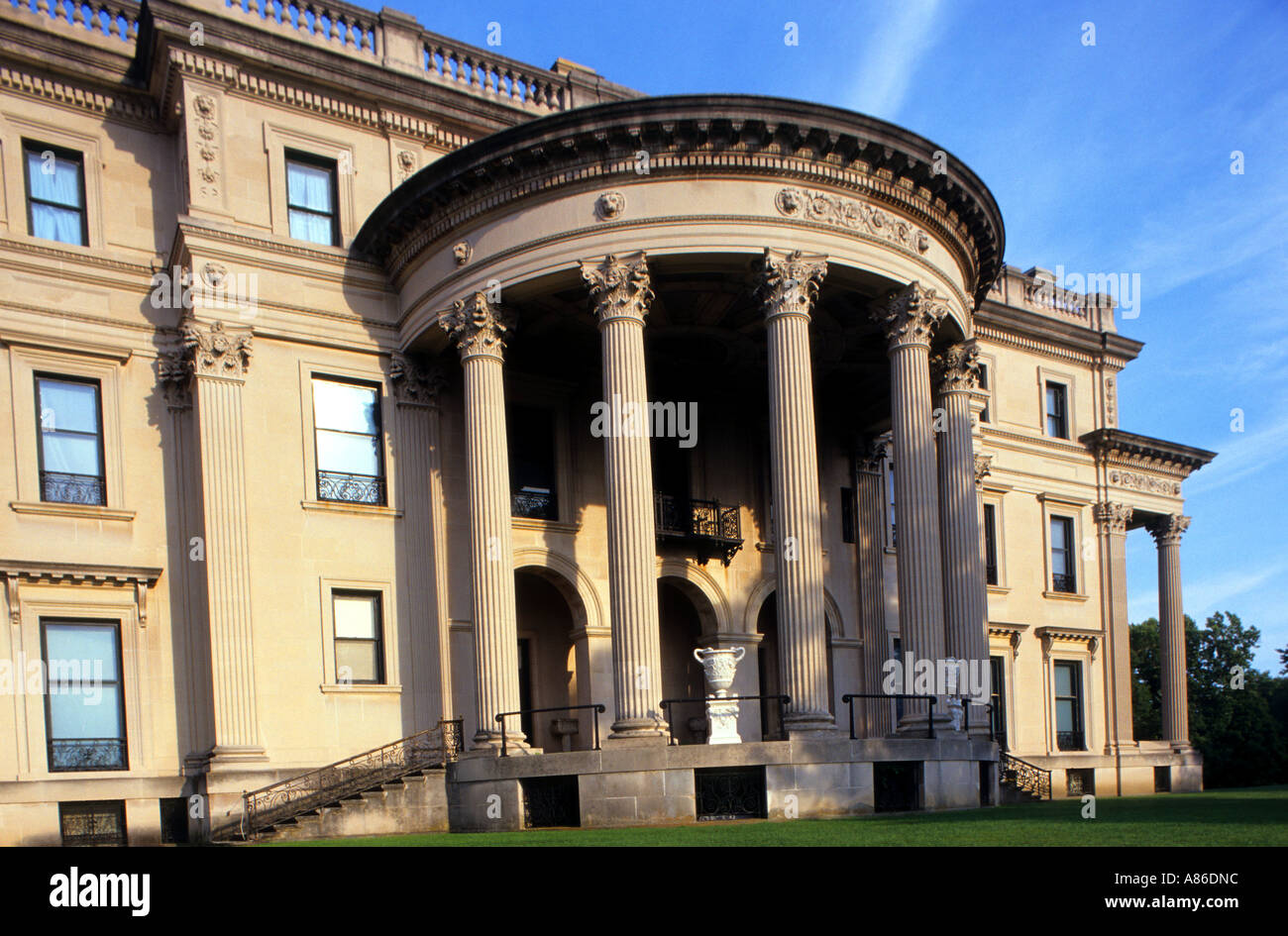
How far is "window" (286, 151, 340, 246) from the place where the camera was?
2638 cm

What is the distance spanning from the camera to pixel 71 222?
81.2 feet

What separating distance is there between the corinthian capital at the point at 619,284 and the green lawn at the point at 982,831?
31.0ft

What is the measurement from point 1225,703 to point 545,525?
50.6 meters

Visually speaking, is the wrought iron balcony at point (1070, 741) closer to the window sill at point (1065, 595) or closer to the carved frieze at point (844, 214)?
the window sill at point (1065, 595)

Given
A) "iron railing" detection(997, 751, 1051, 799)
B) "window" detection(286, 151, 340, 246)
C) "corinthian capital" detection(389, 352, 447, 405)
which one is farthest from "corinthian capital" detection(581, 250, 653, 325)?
"iron railing" detection(997, 751, 1051, 799)

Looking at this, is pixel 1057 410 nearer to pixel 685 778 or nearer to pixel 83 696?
pixel 685 778

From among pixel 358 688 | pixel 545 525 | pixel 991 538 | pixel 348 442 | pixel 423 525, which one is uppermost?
pixel 348 442

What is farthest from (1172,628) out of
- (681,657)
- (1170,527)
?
(681,657)

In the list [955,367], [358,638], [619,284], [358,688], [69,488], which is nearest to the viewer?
[619,284]

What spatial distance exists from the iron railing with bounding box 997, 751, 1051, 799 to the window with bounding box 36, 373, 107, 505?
69.3 ft

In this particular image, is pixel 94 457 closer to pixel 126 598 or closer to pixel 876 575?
pixel 126 598

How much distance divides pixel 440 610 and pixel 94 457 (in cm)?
747

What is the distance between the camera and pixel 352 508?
25688 millimetres
